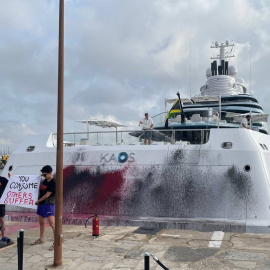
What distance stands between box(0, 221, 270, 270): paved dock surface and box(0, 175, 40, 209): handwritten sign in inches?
35.8

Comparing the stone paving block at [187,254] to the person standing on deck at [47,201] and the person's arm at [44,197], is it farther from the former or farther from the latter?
the person's arm at [44,197]

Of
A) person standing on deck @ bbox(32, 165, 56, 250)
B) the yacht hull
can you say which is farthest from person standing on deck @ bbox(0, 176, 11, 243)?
the yacht hull

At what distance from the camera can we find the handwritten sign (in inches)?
311

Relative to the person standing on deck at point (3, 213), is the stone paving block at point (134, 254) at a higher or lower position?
lower

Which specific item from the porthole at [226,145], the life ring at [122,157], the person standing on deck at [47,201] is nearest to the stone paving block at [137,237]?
the person standing on deck at [47,201]

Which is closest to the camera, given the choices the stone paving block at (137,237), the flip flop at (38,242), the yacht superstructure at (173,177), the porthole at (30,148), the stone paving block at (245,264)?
the stone paving block at (245,264)

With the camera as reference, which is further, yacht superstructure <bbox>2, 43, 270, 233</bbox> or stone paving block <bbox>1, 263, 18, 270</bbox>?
yacht superstructure <bbox>2, 43, 270, 233</bbox>

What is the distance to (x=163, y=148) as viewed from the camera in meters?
11.2

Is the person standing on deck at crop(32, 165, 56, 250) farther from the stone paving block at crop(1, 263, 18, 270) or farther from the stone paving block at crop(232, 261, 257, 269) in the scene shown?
the stone paving block at crop(232, 261, 257, 269)

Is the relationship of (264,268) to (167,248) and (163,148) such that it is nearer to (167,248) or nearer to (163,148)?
(167,248)

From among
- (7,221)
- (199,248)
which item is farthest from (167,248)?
(7,221)

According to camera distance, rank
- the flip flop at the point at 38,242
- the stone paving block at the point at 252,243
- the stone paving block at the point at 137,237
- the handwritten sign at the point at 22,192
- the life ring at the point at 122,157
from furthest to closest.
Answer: the life ring at the point at 122,157 → the stone paving block at the point at 137,237 → the handwritten sign at the point at 22,192 → the flip flop at the point at 38,242 → the stone paving block at the point at 252,243

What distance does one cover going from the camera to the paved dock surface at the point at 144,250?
21.2ft

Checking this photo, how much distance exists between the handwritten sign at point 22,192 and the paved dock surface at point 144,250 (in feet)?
2.98
